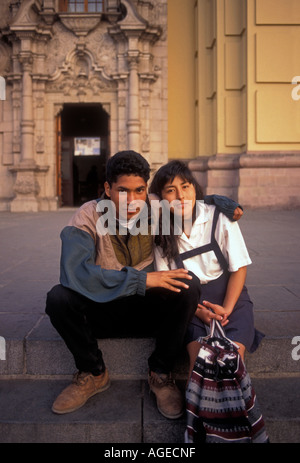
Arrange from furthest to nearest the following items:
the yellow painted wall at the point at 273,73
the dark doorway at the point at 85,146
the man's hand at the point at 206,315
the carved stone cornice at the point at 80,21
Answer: the dark doorway at the point at 85,146 < the carved stone cornice at the point at 80,21 < the yellow painted wall at the point at 273,73 < the man's hand at the point at 206,315

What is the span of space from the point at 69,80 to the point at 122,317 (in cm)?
1150

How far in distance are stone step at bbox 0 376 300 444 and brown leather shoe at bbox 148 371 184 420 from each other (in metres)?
0.03

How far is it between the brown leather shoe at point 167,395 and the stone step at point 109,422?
33 millimetres

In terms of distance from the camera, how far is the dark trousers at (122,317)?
1.91 metres

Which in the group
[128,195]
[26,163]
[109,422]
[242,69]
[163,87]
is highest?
[242,69]

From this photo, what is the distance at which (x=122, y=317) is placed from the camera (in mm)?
2117

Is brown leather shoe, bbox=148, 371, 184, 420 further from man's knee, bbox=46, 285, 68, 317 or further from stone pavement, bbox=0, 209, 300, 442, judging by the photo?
man's knee, bbox=46, 285, 68, 317

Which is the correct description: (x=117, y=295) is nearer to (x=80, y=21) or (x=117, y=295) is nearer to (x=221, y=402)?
(x=221, y=402)

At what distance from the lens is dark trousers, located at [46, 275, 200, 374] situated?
1914 mm

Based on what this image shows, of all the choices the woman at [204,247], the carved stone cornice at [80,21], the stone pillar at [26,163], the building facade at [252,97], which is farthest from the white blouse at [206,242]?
the carved stone cornice at [80,21]

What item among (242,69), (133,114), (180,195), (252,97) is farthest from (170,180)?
(133,114)

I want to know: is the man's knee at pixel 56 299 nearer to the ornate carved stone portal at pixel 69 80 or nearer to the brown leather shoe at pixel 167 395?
the brown leather shoe at pixel 167 395

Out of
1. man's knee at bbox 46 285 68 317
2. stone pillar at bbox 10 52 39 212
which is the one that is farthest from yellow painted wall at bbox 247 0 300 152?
man's knee at bbox 46 285 68 317

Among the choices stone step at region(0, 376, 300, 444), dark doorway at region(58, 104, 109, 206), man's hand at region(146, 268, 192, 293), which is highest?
dark doorway at region(58, 104, 109, 206)
